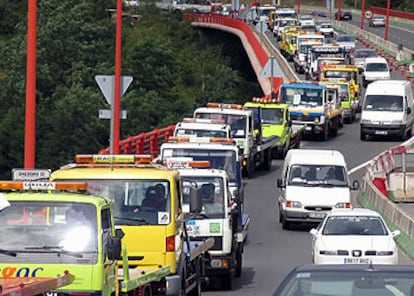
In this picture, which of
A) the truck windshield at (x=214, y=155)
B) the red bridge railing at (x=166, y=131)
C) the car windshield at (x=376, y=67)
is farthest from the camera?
the car windshield at (x=376, y=67)

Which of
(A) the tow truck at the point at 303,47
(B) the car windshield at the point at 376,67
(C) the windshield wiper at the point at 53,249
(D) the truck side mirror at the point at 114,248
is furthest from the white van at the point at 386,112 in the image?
(C) the windshield wiper at the point at 53,249

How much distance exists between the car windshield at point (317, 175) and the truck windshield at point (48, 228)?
19.0 metres

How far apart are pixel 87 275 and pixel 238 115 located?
27.3 metres

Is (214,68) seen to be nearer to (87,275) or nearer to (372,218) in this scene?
(372,218)

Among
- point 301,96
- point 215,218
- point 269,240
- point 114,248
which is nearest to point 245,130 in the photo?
point 269,240

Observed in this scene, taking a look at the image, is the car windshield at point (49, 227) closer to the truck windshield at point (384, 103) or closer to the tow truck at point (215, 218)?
the tow truck at point (215, 218)

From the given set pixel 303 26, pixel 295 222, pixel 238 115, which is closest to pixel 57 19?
pixel 303 26

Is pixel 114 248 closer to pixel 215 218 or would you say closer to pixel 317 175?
pixel 215 218

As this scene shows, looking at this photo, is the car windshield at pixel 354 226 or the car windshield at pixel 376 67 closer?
the car windshield at pixel 354 226

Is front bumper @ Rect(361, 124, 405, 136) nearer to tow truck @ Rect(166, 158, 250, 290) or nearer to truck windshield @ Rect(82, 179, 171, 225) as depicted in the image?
tow truck @ Rect(166, 158, 250, 290)

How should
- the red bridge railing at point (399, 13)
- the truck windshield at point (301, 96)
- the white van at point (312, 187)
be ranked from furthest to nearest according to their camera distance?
the red bridge railing at point (399, 13) < the truck windshield at point (301, 96) < the white van at point (312, 187)

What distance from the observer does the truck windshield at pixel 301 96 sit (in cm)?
5131

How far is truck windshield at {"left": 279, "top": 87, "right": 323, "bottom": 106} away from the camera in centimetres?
5131

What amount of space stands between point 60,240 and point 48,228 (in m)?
0.18
